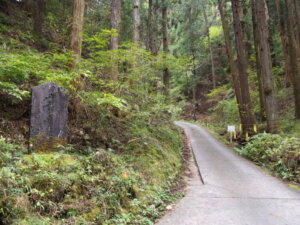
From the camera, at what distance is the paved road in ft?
13.2

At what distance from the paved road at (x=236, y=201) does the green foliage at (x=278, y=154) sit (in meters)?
0.52

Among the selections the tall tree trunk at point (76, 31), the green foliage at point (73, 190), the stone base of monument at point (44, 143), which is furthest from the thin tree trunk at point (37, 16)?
the green foliage at point (73, 190)

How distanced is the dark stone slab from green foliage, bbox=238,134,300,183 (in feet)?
21.1

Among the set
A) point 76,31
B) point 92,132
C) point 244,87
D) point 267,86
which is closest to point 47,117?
point 92,132

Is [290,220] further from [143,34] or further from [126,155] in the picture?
[143,34]

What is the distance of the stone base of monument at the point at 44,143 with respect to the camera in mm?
4387

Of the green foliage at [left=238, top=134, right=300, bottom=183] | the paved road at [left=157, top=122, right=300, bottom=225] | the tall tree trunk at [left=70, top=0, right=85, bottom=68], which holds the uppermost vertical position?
the tall tree trunk at [left=70, top=0, right=85, bottom=68]

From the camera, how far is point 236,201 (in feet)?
16.0

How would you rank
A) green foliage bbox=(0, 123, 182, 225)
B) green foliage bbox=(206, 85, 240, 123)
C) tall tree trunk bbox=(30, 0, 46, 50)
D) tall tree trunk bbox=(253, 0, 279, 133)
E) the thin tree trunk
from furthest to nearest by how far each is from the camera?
1. green foliage bbox=(206, 85, 240, 123)
2. the thin tree trunk
3. tall tree trunk bbox=(30, 0, 46, 50)
4. tall tree trunk bbox=(253, 0, 279, 133)
5. green foliage bbox=(0, 123, 182, 225)

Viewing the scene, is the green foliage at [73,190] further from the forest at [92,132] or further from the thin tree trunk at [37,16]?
the thin tree trunk at [37,16]

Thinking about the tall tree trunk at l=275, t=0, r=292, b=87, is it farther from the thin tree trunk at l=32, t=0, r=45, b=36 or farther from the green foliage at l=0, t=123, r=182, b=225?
the green foliage at l=0, t=123, r=182, b=225

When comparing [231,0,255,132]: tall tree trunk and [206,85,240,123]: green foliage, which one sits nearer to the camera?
[231,0,255,132]: tall tree trunk

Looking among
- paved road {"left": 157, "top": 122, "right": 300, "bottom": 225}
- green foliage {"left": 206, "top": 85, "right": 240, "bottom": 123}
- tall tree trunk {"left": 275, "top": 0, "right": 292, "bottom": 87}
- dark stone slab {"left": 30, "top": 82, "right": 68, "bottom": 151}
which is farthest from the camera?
green foliage {"left": 206, "top": 85, "right": 240, "bottom": 123}

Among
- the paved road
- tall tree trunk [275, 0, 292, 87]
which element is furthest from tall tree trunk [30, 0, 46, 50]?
tall tree trunk [275, 0, 292, 87]
